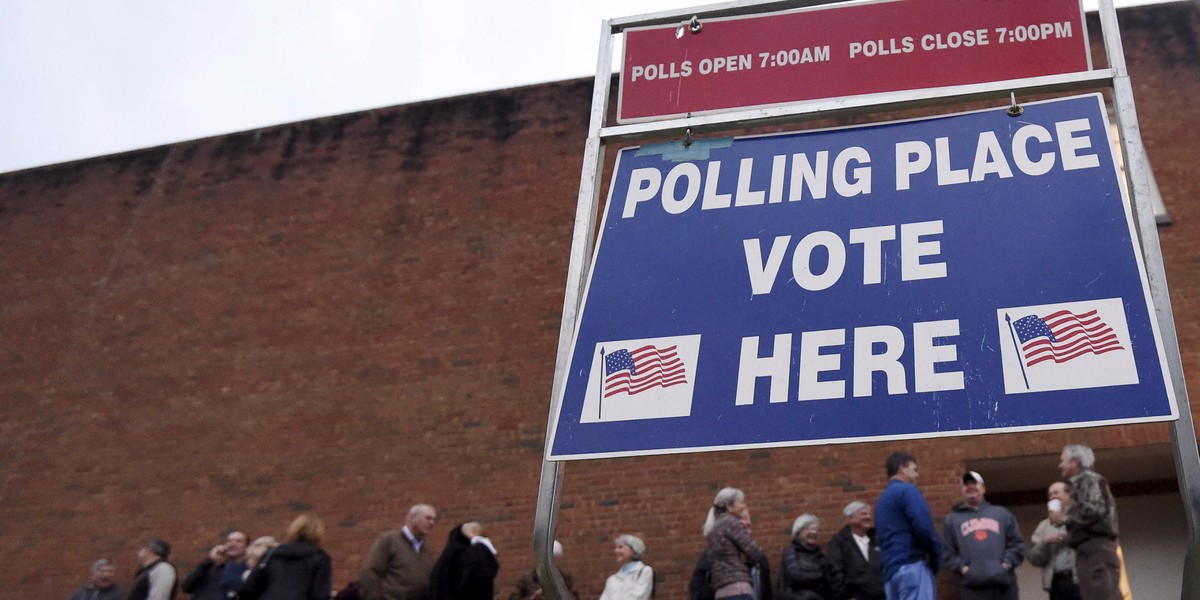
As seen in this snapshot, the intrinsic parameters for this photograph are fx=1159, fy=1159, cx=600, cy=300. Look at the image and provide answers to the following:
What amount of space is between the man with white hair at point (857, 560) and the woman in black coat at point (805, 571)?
8cm

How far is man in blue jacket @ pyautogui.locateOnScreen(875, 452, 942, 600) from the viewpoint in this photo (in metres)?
6.61

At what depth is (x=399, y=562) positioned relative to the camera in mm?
7871

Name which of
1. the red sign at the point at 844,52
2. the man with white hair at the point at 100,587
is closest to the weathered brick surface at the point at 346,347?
the man with white hair at the point at 100,587

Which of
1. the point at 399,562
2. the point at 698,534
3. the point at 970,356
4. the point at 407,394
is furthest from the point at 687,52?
the point at 407,394

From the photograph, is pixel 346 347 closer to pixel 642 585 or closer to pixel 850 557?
pixel 642 585

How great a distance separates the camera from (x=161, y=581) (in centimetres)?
976

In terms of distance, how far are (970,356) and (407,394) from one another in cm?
987

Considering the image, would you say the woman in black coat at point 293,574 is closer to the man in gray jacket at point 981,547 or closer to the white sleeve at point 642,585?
the white sleeve at point 642,585

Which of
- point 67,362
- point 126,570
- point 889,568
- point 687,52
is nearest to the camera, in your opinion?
point 687,52

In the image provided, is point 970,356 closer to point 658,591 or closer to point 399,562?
point 399,562

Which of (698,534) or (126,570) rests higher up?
(698,534)

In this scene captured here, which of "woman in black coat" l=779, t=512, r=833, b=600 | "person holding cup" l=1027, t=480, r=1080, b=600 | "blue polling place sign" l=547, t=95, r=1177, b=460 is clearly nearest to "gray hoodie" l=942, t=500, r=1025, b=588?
"person holding cup" l=1027, t=480, r=1080, b=600

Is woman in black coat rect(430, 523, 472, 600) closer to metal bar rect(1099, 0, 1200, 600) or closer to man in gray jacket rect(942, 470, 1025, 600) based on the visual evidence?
man in gray jacket rect(942, 470, 1025, 600)

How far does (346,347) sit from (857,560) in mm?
6602
